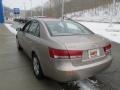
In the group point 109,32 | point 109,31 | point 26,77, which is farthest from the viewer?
point 109,31

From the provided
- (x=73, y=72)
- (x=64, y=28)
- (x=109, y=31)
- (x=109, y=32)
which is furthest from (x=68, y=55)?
(x=109, y=31)

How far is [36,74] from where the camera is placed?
500 cm

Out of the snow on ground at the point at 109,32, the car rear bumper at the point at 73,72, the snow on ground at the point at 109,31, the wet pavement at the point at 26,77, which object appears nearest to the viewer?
the car rear bumper at the point at 73,72

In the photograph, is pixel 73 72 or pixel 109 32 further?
pixel 109 32

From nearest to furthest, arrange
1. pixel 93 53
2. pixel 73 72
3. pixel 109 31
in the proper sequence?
pixel 73 72, pixel 93 53, pixel 109 31

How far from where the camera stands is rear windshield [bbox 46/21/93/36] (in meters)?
4.85

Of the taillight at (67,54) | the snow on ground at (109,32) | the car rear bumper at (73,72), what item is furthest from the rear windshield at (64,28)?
the snow on ground at (109,32)

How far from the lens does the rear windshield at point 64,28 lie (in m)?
4.85

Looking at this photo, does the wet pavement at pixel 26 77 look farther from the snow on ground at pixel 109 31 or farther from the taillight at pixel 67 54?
the snow on ground at pixel 109 31

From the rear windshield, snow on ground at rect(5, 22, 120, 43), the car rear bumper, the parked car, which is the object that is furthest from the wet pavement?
snow on ground at rect(5, 22, 120, 43)

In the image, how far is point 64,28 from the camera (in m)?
5.18

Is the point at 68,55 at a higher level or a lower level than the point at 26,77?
higher

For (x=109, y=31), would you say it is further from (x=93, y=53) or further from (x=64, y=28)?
(x=93, y=53)

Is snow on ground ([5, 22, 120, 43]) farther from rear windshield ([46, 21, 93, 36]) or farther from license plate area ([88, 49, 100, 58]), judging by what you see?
license plate area ([88, 49, 100, 58])
